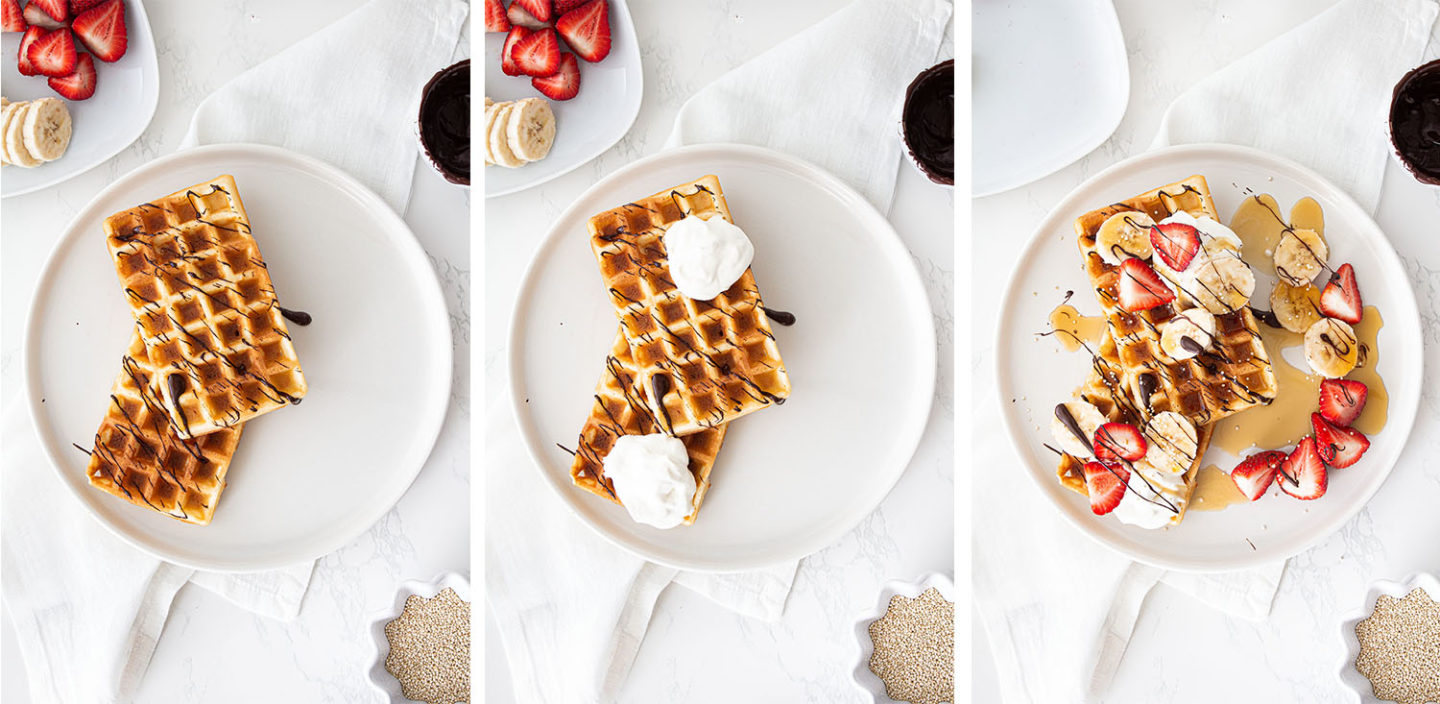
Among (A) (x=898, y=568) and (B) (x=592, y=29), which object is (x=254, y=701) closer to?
(A) (x=898, y=568)

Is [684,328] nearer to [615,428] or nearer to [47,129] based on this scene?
[615,428]

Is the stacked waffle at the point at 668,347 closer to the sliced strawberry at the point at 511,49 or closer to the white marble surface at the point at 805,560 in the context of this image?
the white marble surface at the point at 805,560

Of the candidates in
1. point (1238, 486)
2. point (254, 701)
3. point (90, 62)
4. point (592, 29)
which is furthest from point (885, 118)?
point (254, 701)

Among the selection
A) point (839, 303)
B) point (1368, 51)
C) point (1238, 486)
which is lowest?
point (1238, 486)

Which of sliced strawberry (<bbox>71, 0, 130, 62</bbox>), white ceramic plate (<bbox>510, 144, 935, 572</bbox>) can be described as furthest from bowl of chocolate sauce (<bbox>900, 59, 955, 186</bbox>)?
sliced strawberry (<bbox>71, 0, 130, 62</bbox>)

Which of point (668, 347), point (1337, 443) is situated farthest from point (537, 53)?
point (1337, 443)

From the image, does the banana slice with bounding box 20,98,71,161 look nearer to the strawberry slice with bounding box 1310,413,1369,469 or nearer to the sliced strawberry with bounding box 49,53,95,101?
the sliced strawberry with bounding box 49,53,95,101
